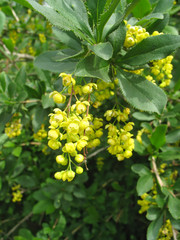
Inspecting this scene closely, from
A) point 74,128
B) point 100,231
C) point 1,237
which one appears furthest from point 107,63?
point 1,237

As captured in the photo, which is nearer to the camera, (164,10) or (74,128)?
(74,128)

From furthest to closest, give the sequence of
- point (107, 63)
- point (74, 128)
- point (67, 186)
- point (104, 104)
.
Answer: point (67, 186)
point (104, 104)
point (107, 63)
point (74, 128)

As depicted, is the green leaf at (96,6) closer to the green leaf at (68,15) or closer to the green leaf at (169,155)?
the green leaf at (68,15)

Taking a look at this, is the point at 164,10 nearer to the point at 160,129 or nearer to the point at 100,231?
the point at 160,129

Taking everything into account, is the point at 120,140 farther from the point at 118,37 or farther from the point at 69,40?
the point at 69,40

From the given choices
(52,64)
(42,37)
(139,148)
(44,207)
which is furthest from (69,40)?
(44,207)

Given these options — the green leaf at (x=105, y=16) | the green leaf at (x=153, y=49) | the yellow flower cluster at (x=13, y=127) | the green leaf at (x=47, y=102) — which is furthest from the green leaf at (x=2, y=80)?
the green leaf at (x=153, y=49)

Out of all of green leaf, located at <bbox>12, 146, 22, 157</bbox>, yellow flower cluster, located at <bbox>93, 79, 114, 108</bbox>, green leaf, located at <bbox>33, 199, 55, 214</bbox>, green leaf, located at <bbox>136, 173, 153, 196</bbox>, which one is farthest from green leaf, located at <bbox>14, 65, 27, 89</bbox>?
green leaf, located at <bbox>33, 199, 55, 214</bbox>
